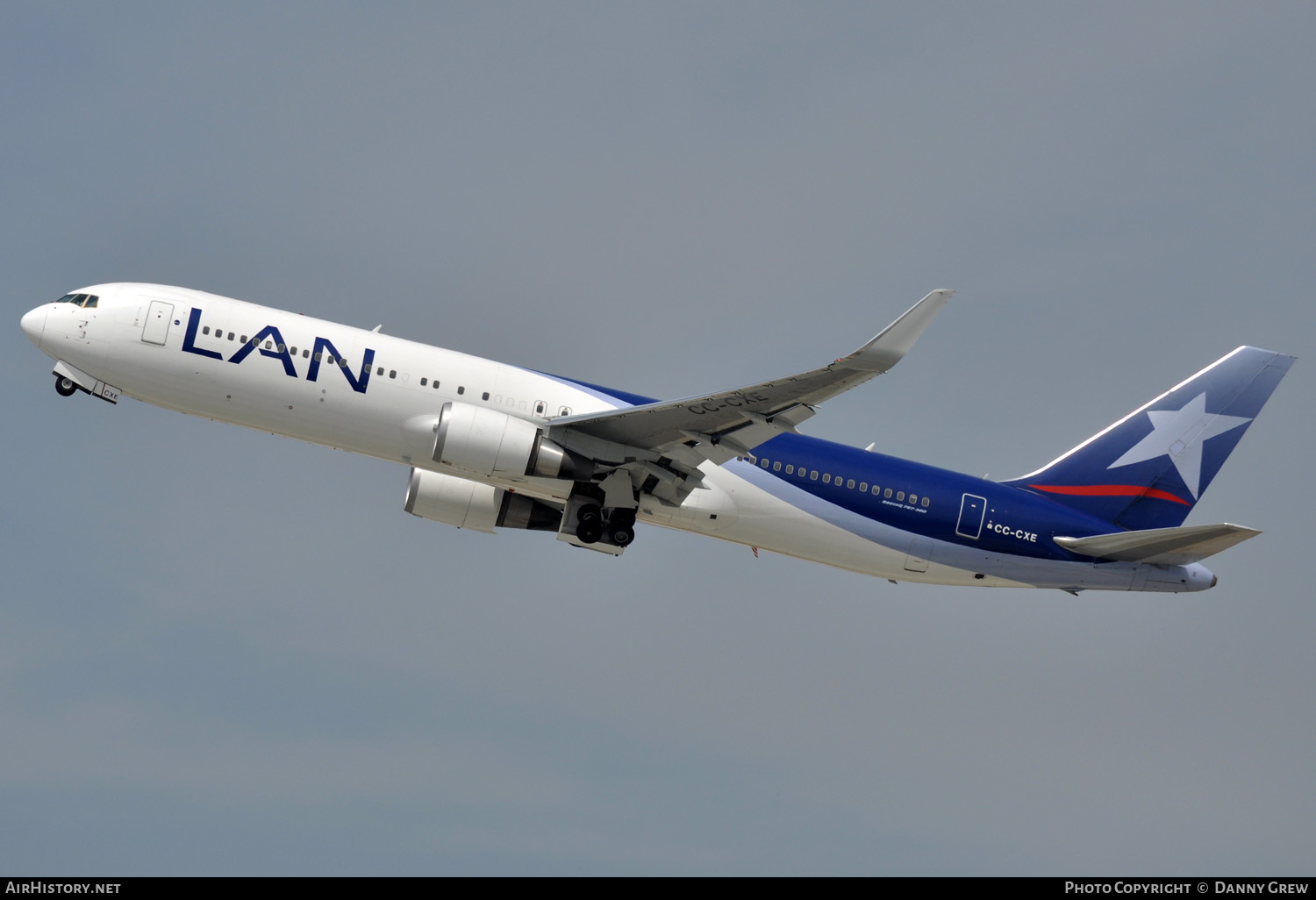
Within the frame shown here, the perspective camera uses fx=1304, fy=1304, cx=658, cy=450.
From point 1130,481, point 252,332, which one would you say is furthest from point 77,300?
point 1130,481

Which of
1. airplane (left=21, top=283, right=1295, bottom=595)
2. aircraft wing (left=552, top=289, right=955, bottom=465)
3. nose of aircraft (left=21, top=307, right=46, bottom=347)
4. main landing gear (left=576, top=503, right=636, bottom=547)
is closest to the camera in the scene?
aircraft wing (left=552, top=289, right=955, bottom=465)

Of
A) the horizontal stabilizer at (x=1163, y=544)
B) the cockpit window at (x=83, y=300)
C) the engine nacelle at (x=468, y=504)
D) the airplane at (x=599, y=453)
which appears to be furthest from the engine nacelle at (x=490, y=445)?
the horizontal stabilizer at (x=1163, y=544)

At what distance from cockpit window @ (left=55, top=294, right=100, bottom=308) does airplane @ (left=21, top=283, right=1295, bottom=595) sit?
99 millimetres

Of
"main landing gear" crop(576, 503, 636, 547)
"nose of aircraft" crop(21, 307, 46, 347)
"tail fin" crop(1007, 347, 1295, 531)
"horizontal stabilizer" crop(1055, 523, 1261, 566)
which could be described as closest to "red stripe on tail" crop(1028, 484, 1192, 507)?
"tail fin" crop(1007, 347, 1295, 531)

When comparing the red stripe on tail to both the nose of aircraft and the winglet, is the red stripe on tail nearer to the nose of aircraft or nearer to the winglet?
the winglet

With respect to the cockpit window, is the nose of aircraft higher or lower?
lower

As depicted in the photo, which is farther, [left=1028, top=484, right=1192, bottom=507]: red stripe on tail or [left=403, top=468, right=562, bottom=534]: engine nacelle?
[left=1028, top=484, right=1192, bottom=507]: red stripe on tail

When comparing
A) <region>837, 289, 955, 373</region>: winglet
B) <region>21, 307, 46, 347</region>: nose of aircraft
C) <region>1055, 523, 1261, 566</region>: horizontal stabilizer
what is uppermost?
<region>837, 289, 955, 373</region>: winglet

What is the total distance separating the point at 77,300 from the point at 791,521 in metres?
21.1

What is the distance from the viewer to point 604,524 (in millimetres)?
37500

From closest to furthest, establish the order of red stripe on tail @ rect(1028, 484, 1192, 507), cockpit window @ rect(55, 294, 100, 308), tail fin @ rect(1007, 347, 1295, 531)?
cockpit window @ rect(55, 294, 100, 308) → red stripe on tail @ rect(1028, 484, 1192, 507) → tail fin @ rect(1007, 347, 1295, 531)

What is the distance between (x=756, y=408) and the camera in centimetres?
3356

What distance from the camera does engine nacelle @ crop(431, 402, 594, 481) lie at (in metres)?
34.4
